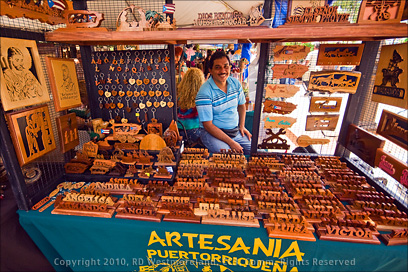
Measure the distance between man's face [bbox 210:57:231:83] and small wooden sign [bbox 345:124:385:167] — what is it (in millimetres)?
1467

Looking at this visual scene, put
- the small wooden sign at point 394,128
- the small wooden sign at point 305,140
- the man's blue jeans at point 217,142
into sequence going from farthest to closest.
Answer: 1. the man's blue jeans at point 217,142
2. the small wooden sign at point 305,140
3. the small wooden sign at point 394,128

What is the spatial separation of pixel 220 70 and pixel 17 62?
5.88ft

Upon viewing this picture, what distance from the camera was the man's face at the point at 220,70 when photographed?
2.38 m

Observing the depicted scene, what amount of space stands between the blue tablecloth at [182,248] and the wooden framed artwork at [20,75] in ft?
2.86

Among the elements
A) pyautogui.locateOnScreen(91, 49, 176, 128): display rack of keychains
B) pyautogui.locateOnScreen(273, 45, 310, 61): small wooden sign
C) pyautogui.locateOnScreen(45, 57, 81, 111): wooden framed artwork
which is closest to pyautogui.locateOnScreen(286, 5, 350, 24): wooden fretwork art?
pyautogui.locateOnScreen(273, 45, 310, 61): small wooden sign

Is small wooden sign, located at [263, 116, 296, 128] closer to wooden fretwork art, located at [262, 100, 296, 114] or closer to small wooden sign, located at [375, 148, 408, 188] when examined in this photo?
wooden fretwork art, located at [262, 100, 296, 114]

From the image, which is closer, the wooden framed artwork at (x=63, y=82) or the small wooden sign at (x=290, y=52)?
the wooden framed artwork at (x=63, y=82)

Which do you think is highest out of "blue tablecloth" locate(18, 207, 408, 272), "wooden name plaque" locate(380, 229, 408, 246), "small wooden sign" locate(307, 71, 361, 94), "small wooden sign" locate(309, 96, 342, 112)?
"small wooden sign" locate(307, 71, 361, 94)

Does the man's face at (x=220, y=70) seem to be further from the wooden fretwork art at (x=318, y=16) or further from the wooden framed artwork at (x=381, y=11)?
the wooden framed artwork at (x=381, y=11)

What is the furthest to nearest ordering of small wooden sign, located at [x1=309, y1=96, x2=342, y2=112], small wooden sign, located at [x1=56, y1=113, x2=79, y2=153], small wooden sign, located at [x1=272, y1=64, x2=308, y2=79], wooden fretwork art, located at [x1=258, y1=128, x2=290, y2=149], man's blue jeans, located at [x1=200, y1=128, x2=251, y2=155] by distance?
man's blue jeans, located at [x1=200, y1=128, x2=251, y2=155], wooden fretwork art, located at [x1=258, y1=128, x2=290, y2=149], small wooden sign, located at [x1=309, y1=96, x2=342, y2=112], small wooden sign, located at [x1=272, y1=64, x2=308, y2=79], small wooden sign, located at [x1=56, y1=113, x2=79, y2=153]

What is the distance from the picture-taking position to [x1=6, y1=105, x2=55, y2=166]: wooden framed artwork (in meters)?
1.47

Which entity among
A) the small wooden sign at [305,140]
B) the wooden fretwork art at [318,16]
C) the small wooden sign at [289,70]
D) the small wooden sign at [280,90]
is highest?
the wooden fretwork art at [318,16]

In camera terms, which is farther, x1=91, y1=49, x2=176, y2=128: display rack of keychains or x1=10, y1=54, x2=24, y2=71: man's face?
x1=91, y1=49, x2=176, y2=128: display rack of keychains

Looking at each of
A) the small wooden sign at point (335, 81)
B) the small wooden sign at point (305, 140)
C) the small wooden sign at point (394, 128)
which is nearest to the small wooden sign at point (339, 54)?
the small wooden sign at point (335, 81)
